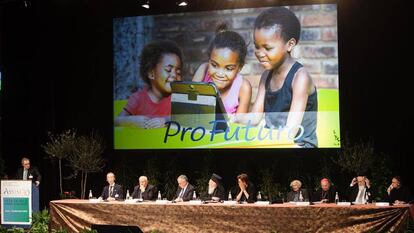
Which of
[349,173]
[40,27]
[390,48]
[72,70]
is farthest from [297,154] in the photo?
[40,27]

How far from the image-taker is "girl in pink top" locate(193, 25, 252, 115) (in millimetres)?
10031

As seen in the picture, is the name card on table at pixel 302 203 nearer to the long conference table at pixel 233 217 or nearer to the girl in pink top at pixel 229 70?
the long conference table at pixel 233 217

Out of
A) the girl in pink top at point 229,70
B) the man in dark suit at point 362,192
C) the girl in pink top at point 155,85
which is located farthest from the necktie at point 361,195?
the girl in pink top at point 155,85

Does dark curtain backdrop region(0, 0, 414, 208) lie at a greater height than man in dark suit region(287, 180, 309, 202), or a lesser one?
greater

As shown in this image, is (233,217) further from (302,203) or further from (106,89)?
(106,89)

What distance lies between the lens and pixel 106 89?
36.1ft

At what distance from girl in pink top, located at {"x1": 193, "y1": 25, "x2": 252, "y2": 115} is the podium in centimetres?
314

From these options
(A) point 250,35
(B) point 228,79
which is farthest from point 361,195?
(A) point 250,35

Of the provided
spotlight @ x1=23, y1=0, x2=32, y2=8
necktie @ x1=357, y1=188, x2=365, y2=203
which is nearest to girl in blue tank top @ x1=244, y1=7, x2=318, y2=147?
necktie @ x1=357, y1=188, x2=365, y2=203

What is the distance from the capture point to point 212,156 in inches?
409

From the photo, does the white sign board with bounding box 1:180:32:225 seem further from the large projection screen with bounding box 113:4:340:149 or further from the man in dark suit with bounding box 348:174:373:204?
the man in dark suit with bounding box 348:174:373:204

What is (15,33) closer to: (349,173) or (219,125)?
(219,125)

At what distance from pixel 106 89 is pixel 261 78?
8.89 feet

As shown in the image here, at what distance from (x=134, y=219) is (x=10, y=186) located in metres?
2.18
